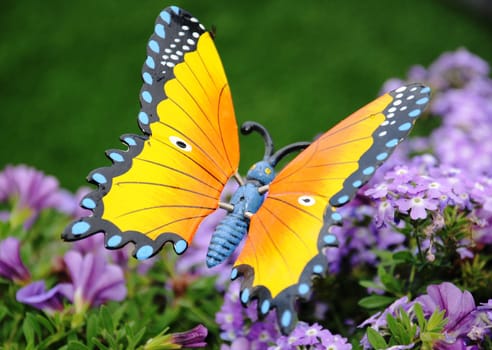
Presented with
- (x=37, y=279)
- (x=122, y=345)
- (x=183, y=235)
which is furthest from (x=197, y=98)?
(x=37, y=279)

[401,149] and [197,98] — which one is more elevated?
[197,98]

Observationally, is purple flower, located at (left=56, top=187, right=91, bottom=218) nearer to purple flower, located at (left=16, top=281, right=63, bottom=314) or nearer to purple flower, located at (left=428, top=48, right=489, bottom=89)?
purple flower, located at (left=16, top=281, right=63, bottom=314)

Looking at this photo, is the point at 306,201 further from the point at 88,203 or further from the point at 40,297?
the point at 40,297

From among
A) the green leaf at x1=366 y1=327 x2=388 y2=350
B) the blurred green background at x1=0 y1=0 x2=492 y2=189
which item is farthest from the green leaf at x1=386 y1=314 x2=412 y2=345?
the blurred green background at x1=0 y1=0 x2=492 y2=189

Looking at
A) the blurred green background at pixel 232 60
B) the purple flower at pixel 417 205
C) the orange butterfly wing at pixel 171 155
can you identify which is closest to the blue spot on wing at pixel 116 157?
the orange butterfly wing at pixel 171 155

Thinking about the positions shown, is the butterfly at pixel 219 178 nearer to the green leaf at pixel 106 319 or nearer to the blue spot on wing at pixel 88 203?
the blue spot on wing at pixel 88 203

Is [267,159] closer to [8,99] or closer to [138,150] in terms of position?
[138,150]

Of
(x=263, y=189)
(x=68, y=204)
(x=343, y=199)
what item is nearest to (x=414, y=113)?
(x=343, y=199)
